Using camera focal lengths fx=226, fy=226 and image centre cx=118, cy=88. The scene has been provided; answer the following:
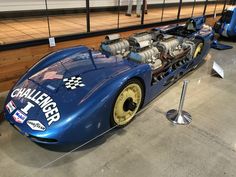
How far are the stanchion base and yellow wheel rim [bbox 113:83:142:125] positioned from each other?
431 mm

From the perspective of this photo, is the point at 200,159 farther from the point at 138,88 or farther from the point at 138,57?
the point at 138,57

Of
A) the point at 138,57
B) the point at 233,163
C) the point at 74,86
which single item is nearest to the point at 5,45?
the point at 74,86

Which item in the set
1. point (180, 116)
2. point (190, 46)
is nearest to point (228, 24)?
point (190, 46)

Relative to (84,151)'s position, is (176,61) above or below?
above

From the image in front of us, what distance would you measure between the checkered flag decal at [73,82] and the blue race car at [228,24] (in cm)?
453

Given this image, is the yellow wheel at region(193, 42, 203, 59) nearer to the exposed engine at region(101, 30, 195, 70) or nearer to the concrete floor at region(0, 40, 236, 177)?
the exposed engine at region(101, 30, 195, 70)

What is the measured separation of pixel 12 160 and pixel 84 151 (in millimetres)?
542

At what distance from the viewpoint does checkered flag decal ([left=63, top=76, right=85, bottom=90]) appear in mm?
1784

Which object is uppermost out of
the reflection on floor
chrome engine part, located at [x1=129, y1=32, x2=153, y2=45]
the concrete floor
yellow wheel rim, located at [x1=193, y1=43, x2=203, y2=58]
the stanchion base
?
chrome engine part, located at [x1=129, y1=32, x2=153, y2=45]

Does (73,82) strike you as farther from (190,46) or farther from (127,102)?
(190,46)

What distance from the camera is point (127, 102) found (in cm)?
197

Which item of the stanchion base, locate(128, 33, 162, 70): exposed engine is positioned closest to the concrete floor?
the stanchion base

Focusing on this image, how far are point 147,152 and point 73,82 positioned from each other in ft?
2.71

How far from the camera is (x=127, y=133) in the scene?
2.04 meters
